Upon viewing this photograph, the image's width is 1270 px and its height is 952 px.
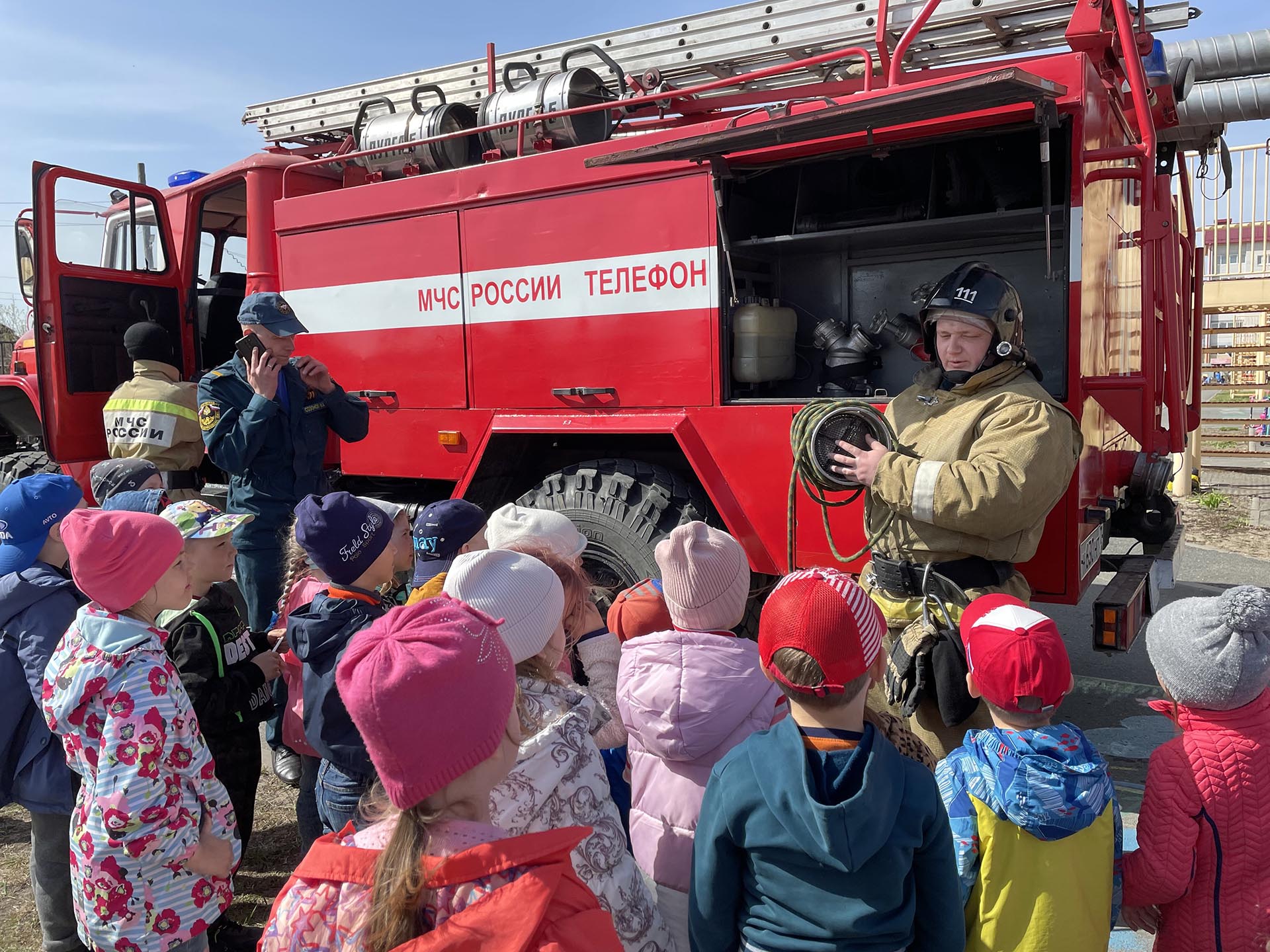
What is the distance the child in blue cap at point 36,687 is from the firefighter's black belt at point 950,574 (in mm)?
2462

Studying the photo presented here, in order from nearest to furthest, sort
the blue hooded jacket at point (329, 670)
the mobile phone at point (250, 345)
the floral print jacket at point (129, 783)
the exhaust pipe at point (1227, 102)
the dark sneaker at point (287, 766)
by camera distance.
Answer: the floral print jacket at point (129, 783), the blue hooded jacket at point (329, 670), the dark sneaker at point (287, 766), the mobile phone at point (250, 345), the exhaust pipe at point (1227, 102)

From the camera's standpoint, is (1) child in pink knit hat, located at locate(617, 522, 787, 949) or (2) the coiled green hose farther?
(2) the coiled green hose

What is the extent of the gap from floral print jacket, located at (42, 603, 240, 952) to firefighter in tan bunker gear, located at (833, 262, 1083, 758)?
6.58ft

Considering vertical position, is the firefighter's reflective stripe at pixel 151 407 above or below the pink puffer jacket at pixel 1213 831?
above

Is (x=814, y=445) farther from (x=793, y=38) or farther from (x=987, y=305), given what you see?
(x=793, y=38)

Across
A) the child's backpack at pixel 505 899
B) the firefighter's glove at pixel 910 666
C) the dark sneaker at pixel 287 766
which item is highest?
the child's backpack at pixel 505 899

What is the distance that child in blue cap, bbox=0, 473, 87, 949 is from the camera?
2.50 m

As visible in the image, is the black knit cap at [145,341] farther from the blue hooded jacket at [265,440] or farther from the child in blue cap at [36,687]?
the child in blue cap at [36,687]

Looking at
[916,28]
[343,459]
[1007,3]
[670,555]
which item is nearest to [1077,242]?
[916,28]

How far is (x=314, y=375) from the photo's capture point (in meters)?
4.24

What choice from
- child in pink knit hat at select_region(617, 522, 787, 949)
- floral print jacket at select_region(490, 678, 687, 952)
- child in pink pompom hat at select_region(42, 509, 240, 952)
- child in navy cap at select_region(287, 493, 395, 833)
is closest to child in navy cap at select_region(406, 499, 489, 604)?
child in navy cap at select_region(287, 493, 395, 833)

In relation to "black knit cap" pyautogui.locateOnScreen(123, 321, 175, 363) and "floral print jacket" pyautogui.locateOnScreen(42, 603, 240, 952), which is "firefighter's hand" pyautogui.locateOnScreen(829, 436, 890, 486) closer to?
"floral print jacket" pyautogui.locateOnScreen(42, 603, 240, 952)

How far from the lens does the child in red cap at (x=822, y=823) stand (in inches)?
58.7

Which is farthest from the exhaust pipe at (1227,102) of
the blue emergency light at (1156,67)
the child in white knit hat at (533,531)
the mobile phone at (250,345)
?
the mobile phone at (250,345)
